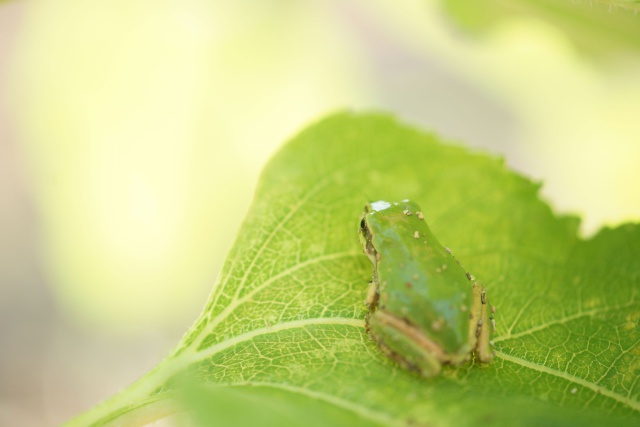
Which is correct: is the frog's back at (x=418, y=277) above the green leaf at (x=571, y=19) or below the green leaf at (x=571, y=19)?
below

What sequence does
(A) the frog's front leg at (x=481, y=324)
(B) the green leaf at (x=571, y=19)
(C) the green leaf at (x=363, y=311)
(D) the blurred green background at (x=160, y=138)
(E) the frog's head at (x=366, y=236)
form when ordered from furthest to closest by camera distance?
(D) the blurred green background at (x=160, y=138) → (B) the green leaf at (x=571, y=19) → (E) the frog's head at (x=366, y=236) → (A) the frog's front leg at (x=481, y=324) → (C) the green leaf at (x=363, y=311)

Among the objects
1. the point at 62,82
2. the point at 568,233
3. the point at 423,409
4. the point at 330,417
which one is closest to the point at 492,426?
the point at 423,409

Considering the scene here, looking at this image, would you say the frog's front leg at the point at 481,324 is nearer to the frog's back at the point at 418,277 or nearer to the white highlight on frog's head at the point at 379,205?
the frog's back at the point at 418,277

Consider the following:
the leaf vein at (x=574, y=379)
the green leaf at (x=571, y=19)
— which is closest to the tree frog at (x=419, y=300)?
the leaf vein at (x=574, y=379)

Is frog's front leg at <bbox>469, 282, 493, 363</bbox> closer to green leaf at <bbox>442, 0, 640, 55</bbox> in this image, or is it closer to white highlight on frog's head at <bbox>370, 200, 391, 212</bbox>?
white highlight on frog's head at <bbox>370, 200, 391, 212</bbox>

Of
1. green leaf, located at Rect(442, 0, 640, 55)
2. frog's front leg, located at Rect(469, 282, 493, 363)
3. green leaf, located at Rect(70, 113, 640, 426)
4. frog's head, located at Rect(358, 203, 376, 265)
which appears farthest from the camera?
green leaf, located at Rect(442, 0, 640, 55)

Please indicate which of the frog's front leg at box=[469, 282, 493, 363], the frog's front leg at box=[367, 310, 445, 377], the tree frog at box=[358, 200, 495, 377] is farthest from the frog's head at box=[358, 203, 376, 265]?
the frog's front leg at box=[469, 282, 493, 363]

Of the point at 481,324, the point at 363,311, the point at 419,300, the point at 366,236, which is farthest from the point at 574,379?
the point at 366,236
